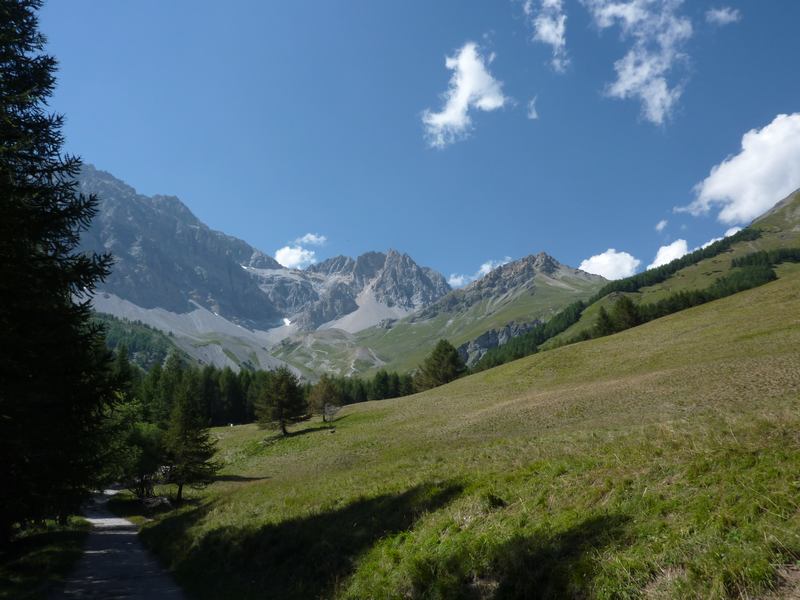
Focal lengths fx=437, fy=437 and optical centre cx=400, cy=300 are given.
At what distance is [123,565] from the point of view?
1859 cm

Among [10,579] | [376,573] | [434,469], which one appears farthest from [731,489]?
[10,579]

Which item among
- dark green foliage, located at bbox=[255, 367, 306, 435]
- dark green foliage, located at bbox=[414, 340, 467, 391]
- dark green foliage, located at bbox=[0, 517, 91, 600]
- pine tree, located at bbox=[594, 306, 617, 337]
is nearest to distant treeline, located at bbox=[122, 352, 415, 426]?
dark green foliage, located at bbox=[255, 367, 306, 435]

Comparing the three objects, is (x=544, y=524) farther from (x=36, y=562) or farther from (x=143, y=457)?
(x=143, y=457)

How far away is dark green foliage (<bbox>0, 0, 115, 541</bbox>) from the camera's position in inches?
392

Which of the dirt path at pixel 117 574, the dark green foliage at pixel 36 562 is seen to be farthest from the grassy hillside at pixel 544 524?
the dark green foliage at pixel 36 562

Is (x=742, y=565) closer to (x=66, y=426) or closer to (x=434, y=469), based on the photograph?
(x=434, y=469)

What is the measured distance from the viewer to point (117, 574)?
16766 mm

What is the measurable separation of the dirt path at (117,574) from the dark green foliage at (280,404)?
129 feet

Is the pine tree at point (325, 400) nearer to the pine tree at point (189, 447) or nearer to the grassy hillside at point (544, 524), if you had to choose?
the pine tree at point (189, 447)

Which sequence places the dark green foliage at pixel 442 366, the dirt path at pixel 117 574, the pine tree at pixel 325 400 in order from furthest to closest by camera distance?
the dark green foliage at pixel 442 366
the pine tree at pixel 325 400
the dirt path at pixel 117 574

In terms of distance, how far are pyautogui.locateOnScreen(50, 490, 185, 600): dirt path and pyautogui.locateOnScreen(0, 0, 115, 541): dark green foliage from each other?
272 cm

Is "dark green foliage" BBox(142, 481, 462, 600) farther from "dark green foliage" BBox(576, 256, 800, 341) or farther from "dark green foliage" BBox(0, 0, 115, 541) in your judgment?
"dark green foliage" BBox(576, 256, 800, 341)

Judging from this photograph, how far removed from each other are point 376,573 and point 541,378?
55.3m

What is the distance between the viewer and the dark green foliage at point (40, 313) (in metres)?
9.95
